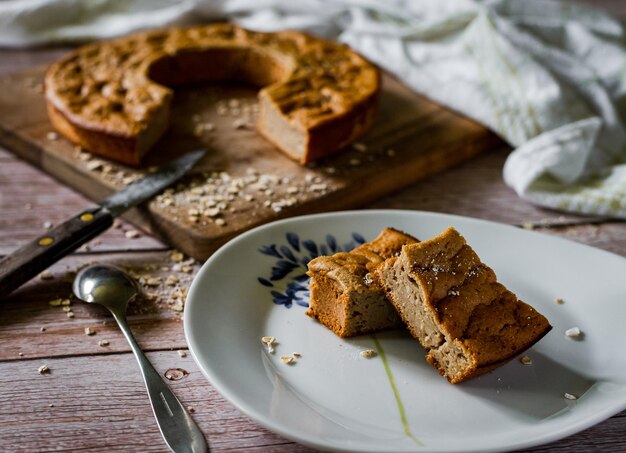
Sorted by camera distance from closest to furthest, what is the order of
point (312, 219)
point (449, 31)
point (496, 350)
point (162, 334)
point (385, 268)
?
1. point (496, 350)
2. point (385, 268)
3. point (162, 334)
4. point (312, 219)
5. point (449, 31)

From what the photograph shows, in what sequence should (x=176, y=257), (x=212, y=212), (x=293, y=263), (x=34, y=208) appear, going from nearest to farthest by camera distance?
(x=293, y=263) < (x=176, y=257) < (x=212, y=212) < (x=34, y=208)

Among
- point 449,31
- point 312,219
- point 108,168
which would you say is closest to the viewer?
point 312,219

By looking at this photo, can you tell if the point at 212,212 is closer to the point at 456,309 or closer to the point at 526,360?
the point at 456,309

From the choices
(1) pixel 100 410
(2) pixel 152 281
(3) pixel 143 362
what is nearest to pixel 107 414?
(1) pixel 100 410

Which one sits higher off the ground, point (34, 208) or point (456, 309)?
point (456, 309)

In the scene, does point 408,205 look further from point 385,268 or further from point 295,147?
point 385,268

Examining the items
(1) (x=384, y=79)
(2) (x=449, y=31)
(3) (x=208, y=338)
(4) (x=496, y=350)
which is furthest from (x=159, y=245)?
(2) (x=449, y=31)
